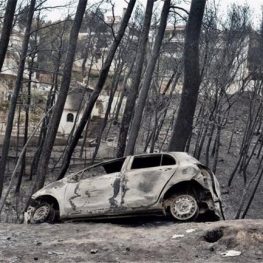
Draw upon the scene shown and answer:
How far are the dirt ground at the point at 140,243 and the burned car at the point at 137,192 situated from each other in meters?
0.53

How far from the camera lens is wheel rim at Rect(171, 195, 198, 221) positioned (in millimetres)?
9781

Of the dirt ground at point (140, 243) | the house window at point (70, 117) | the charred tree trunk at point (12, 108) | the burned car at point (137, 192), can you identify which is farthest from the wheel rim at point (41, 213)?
the house window at point (70, 117)

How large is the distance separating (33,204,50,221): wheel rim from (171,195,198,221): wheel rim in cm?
318

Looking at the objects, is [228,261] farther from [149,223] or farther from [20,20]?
[20,20]

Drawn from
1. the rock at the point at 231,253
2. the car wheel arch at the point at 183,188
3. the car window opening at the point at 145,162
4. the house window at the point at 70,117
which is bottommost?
the rock at the point at 231,253

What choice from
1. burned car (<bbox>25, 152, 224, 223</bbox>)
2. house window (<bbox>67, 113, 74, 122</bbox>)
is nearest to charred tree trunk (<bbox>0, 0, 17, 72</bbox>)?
burned car (<bbox>25, 152, 224, 223</bbox>)

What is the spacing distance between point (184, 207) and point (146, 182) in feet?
3.26

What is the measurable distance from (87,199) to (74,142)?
203 inches

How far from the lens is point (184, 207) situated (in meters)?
9.85

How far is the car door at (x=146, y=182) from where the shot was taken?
10000mm

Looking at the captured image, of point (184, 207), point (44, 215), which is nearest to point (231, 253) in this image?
point (184, 207)

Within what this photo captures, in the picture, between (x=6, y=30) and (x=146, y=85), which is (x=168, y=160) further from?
(x=146, y=85)

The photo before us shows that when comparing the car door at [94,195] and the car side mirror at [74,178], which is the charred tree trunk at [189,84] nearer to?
the car door at [94,195]

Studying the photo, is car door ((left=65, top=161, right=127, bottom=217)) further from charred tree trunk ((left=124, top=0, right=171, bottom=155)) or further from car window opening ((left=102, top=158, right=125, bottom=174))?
charred tree trunk ((left=124, top=0, right=171, bottom=155))
